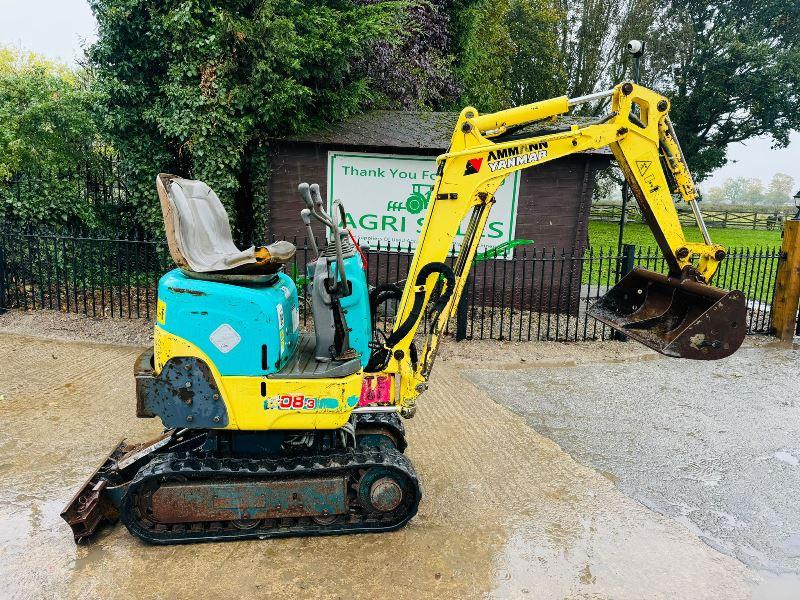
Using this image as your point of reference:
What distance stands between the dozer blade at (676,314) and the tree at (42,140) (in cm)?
896

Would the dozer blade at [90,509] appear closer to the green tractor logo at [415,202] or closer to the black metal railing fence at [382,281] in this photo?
the black metal railing fence at [382,281]

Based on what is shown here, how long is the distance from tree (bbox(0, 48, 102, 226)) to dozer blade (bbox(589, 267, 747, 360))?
8961 mm

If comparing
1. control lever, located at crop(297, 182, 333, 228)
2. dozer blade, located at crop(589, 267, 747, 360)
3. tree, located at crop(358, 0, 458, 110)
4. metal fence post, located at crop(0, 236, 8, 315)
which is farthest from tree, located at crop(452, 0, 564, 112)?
control lever, located at crop(297, 182, 333, 228)

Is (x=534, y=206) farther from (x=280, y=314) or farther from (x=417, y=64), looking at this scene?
(x=280, y=314)

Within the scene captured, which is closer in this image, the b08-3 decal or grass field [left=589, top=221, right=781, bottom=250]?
the b08-3 decal

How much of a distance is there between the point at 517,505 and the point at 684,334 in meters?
1.75

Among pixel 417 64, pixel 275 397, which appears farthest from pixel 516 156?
pixel 417 64

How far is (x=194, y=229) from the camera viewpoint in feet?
13.8

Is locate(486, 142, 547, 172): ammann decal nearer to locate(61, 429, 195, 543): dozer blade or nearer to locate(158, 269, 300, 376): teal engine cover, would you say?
locate(158, 269, 300, 376): teal engine cover

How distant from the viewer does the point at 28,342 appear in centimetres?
850

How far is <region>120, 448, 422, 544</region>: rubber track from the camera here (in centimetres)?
396

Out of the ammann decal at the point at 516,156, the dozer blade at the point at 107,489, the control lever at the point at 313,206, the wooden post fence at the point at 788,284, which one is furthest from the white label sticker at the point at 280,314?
the wooden post fence at the point at 788,284

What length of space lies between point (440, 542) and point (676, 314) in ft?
9.32

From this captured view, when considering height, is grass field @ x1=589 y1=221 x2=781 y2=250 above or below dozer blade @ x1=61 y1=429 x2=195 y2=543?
above
